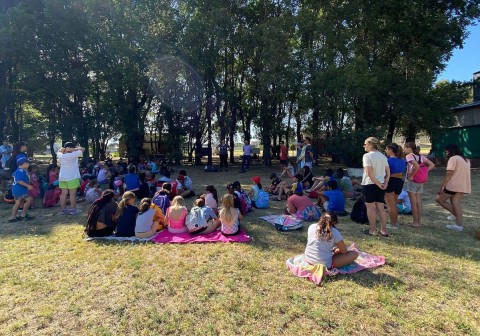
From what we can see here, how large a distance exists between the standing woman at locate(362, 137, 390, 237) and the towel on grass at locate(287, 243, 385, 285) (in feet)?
4.09

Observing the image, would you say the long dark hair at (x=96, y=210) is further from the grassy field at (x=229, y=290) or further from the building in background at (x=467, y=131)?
the building in background at (x=467, y=131)

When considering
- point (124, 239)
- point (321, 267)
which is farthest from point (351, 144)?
point (124, 239)

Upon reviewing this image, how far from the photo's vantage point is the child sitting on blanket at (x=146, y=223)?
584 centimetres

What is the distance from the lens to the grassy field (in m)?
3.14

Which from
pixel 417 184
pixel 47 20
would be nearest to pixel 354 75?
pixel 417 184

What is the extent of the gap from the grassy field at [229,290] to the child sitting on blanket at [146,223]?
337mm

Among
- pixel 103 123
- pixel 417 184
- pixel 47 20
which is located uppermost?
pixel 47 20

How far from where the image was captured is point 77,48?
16.9 metres

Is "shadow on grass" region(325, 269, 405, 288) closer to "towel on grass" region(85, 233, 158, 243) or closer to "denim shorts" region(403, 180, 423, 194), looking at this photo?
"denim shorts" region(403, 180, 423, 194)

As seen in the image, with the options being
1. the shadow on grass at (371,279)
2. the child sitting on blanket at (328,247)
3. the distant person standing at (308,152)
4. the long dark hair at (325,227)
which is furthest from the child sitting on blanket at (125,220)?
the distant person standing at (308,152)

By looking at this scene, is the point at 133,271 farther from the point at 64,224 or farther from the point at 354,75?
the point at 354,75

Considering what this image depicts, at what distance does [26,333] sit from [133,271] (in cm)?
151

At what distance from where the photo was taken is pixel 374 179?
5.52 m

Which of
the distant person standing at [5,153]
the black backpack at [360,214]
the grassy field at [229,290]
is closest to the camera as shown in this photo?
the grassy field at [229,290]
